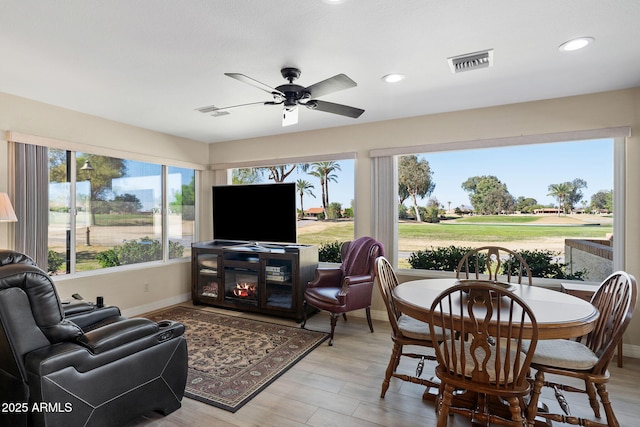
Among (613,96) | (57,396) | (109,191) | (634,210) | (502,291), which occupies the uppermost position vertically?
(613,96)

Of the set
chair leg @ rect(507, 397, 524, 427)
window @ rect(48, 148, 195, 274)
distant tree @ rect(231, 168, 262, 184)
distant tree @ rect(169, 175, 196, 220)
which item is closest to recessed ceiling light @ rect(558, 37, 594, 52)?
chair leg @ rect(507, 397, 524, 427)

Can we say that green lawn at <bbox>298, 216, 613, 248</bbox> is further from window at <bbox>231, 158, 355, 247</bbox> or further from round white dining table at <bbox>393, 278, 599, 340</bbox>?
round white dining table at <bbox>393, 278, 599, 340</bbox>

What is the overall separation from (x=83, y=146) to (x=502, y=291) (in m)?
4.37

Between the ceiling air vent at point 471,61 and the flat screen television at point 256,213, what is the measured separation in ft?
7.78

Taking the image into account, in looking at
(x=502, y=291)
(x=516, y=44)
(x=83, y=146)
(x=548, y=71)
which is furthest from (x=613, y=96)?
(x=83, y=146)

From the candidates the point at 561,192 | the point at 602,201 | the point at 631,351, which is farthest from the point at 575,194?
the point at 631,351

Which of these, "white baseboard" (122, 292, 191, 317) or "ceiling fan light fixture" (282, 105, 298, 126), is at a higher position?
"ceiling fan light fixture" (282, 105, 298, 126)

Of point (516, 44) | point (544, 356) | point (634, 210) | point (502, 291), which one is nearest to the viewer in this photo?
point (502, 291)

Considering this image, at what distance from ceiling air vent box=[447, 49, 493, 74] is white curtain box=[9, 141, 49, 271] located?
4.02m

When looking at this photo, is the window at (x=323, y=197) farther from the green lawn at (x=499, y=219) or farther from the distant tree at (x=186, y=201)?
the green lawn at (x=499, y=219)

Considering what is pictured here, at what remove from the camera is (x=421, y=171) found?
423 cm

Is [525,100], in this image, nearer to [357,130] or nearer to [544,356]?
[357,130]

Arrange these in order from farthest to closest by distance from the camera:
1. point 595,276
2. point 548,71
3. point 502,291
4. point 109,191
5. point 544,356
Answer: point 109,191, point 595,276, point 548,71, point 544,356, point 502,291

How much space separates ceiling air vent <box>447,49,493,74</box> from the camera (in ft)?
7.83
